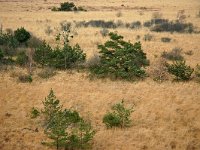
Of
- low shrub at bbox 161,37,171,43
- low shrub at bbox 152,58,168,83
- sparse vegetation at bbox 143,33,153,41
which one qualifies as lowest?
low shrub at bbox 152,58,168,83

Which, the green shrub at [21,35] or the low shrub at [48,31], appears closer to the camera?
the green shrub at [21,35]

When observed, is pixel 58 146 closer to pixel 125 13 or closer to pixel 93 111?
pixel 93 111

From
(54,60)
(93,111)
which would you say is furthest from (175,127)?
(54,60)

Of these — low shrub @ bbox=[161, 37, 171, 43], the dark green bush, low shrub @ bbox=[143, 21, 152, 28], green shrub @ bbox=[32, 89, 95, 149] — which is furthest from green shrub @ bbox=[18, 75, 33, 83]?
low shrub @ bbox=[143, 21, 152, 28]

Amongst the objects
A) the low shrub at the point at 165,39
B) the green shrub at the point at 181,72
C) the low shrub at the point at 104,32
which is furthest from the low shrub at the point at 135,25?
the green shrub at the point at 181,72

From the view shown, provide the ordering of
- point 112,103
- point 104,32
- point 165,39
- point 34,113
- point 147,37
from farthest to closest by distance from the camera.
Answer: point 104,32 → point 147,37 → point 165,39 → point 112,103 → point 34,113

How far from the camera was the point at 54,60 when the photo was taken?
21703mm

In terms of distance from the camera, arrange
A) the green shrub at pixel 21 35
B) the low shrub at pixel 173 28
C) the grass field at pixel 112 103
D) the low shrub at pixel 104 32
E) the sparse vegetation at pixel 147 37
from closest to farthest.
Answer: the grass field at pixel 112 103 → the green shrub at pixel 21 35 → the sparse vegetation at pixel 147 37 → the low shrub at pixel 104 32 → the low shrub at pixel 173 28

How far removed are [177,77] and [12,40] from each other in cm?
1188

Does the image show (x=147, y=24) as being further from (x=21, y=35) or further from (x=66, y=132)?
(x=66, y=132)

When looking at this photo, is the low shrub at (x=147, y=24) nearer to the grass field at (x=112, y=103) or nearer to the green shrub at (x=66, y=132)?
the grass field at (x=112, y=103)

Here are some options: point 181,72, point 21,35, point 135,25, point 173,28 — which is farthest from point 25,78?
point 173,28

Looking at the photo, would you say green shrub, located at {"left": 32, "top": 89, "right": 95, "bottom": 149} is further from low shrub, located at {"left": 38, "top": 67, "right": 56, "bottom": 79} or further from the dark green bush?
the dark green bush

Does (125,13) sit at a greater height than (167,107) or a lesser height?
greater
